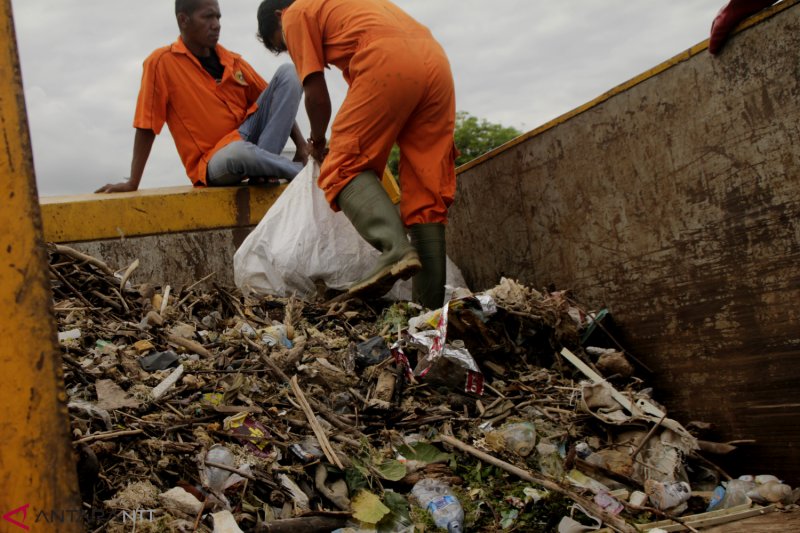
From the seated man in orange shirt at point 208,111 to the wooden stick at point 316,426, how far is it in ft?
7.65

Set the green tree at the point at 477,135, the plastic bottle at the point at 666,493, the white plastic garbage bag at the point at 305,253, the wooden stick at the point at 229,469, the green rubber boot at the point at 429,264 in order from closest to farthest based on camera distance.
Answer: the wooden stick at the point at 229,469, the plastic bottle at the point at 666,493, the green rubber boot at the point at 429,264, the white plastic garbage bag at the point at 305,253, the green tree at the point at 477,135

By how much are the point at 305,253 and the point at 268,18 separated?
129 cm

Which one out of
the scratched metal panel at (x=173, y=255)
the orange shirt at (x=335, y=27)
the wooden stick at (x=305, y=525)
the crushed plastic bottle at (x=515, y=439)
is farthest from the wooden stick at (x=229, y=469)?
the scratched metal panel at (x=173, y=255)

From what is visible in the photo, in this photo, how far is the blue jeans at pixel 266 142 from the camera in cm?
441

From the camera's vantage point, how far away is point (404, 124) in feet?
11.4

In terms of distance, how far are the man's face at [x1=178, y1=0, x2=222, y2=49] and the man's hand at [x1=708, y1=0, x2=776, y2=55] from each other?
3315 mm

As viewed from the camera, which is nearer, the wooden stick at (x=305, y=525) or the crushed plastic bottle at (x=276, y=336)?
the wooden stick at (x=305, y=525)

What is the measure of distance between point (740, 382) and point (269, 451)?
1.53m

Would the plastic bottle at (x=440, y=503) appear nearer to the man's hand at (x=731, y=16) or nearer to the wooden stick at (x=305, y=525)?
the wooden stick at (x=305, y=525)

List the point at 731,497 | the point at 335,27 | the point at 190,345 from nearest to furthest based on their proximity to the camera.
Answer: the point at 731,497 → the point at 190,345 → the point at 335,27

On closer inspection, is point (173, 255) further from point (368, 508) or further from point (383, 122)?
point (368, 508)

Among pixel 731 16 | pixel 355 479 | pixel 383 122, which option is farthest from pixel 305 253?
pixel 731 16

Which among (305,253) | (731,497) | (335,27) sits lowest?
(731,497)

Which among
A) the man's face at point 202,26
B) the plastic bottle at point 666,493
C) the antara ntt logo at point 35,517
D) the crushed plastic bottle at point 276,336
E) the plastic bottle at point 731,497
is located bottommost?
the plastic bottle at point 731,497
